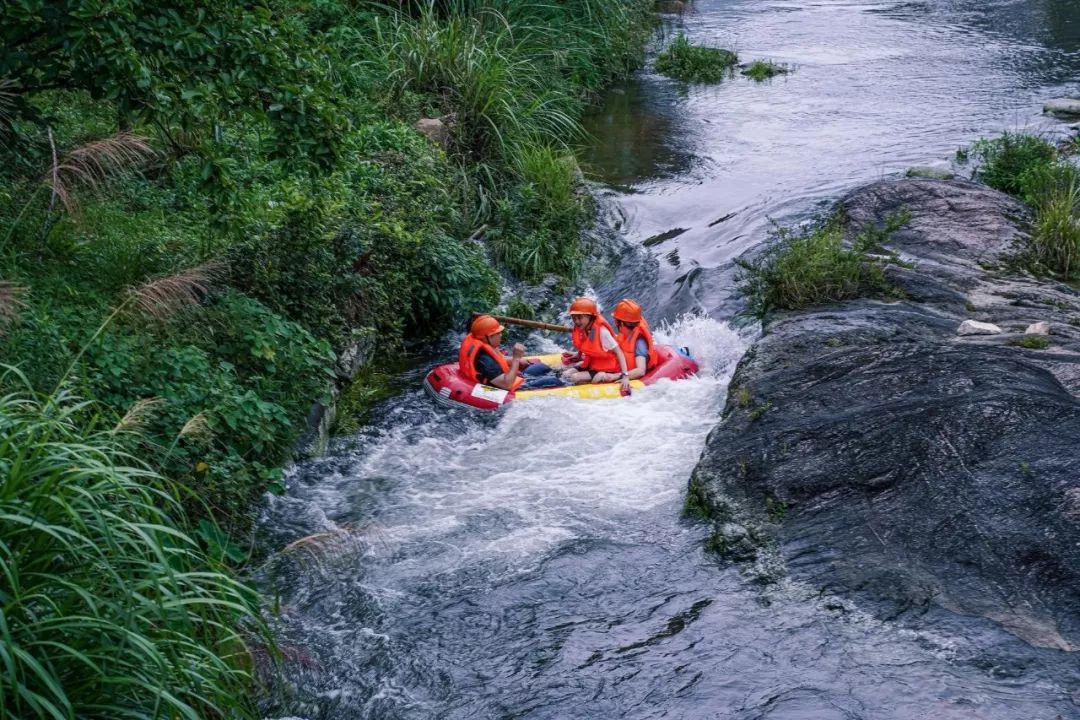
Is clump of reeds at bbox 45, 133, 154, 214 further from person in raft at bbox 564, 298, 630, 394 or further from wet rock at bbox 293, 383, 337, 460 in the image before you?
person in raft at bbox 564, 298, 630, 394

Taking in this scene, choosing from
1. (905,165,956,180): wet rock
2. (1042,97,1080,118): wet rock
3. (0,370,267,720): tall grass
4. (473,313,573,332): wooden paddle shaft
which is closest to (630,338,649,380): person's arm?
(473,313,573,332): wooden paddle shaft

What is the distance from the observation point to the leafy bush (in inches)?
460

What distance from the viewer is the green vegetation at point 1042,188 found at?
973cm

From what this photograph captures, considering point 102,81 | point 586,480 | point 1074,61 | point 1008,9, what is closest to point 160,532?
point 102,81

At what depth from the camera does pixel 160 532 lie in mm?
3639

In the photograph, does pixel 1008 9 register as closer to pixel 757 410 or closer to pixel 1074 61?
pixel 1074 61

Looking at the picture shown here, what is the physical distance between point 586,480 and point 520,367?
218cm

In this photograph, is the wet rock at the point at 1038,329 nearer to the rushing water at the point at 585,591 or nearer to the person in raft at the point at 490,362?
the rushing water at the point at 585,591

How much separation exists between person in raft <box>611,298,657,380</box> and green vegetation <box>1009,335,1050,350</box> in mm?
2832

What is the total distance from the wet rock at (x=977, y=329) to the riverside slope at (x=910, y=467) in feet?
0.37

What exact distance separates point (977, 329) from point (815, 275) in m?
1.45

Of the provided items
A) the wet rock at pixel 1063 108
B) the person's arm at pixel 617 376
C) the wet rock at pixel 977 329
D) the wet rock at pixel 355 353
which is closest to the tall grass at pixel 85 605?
the wet rock at pixel 355 353

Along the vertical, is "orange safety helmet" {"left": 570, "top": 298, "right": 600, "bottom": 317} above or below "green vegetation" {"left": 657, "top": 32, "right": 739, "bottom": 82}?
below

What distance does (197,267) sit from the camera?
6000mm
